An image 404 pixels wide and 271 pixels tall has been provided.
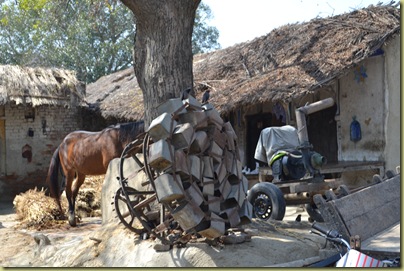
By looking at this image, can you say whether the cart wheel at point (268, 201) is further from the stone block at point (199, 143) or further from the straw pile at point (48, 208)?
the straw pile at point (48, 208)

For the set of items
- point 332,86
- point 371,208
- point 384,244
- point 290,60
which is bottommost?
point 384,244

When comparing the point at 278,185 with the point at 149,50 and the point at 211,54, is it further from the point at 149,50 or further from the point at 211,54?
the point at 211,54

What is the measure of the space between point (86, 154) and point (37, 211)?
1581 millimetres

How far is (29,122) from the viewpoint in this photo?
666 inches

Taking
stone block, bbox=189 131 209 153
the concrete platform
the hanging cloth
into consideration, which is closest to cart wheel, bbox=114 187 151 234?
stone block, bbox=189 131 209 153

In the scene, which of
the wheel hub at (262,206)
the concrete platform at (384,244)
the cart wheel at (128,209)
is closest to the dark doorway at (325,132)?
the wheel hub at (262,206)

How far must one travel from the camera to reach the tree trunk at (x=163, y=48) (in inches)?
315

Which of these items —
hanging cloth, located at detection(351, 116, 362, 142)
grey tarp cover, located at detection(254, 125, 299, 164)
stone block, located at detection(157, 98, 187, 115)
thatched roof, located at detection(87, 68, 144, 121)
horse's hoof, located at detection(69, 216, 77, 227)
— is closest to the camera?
stone block, located at detection(157, 98, 187, 115)

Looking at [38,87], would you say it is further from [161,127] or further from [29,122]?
[161,127]

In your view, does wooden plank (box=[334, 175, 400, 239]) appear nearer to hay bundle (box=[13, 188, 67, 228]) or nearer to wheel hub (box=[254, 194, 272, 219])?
wheel hub (box=[254, 194, 272, 219])

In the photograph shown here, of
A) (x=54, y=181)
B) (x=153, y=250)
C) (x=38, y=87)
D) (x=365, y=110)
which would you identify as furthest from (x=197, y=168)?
(x=38, y=87)

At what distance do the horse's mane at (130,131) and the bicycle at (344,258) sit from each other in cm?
449

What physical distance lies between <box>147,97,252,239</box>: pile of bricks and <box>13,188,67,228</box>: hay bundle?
5.40 m

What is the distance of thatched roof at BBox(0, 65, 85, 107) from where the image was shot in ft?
52.7
